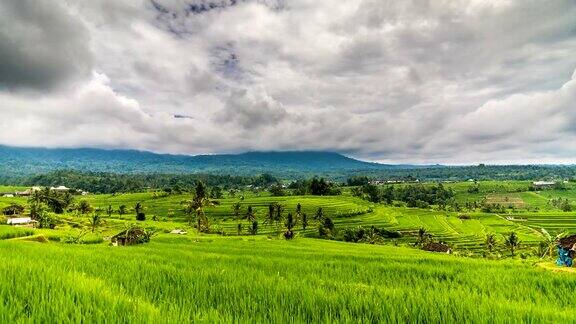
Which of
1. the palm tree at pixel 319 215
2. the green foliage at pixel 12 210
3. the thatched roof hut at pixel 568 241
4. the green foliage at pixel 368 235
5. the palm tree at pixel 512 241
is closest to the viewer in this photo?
the thatched roof hut at pixel 568 241

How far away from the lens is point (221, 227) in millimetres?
139500

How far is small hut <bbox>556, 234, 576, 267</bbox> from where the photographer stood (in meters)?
20.5

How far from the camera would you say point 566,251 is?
22812 millimetres

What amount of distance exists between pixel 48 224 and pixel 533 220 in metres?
188

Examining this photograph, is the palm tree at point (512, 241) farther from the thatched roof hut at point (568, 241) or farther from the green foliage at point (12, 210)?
the green foliage at point (12, 210)

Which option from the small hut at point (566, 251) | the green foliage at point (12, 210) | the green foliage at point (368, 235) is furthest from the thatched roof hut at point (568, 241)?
the green foliage at point (12, 210)

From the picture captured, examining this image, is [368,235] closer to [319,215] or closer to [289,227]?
[289,227]

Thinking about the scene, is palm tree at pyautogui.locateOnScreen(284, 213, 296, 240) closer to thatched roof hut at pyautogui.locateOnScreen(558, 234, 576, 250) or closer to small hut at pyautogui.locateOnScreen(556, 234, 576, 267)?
thatched roof hut at pyautogui.locateOnScreen(558, 234, 576, 250)

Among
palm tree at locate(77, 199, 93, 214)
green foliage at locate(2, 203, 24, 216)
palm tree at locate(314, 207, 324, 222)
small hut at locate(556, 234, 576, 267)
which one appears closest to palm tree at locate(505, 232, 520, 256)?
palm tree at locate(314, 207, 324, 222)

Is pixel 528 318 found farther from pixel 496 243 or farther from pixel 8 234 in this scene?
pixel 496 243

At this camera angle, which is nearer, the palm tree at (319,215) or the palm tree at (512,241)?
the palm tree at (512,241)

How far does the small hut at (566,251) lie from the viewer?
67.2 feet

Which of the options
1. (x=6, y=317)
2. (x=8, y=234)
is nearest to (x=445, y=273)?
(x=6, y=317)

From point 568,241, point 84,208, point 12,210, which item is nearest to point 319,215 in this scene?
A: point 84,208
